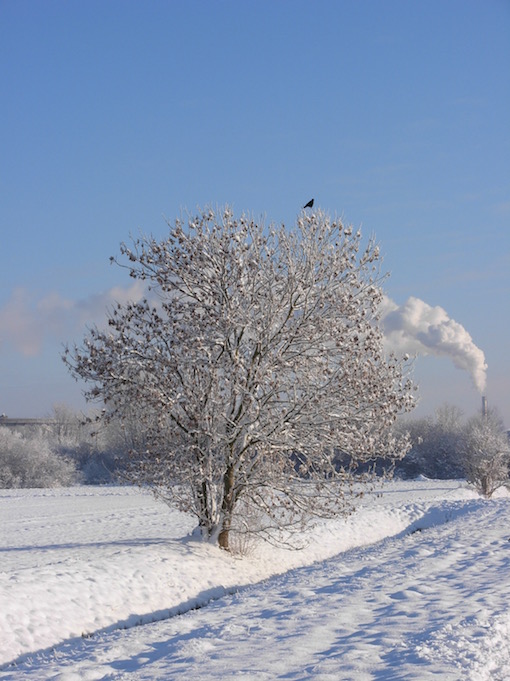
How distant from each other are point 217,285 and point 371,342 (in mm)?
3665

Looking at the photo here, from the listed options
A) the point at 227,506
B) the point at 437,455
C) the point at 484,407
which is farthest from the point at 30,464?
the point at 484,407

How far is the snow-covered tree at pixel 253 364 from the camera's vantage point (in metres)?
16.3

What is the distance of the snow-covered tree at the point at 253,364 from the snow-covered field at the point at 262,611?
2.22 metres

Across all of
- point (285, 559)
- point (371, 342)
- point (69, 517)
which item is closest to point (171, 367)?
point (371, 342)

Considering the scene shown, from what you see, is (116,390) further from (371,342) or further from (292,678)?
(292,678)

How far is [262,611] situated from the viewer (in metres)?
10.3

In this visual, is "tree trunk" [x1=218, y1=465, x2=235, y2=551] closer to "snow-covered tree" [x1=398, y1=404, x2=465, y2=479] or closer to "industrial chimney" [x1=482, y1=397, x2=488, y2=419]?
"snow-covered tree" [x1=398, y1=404, x2=465, y2=479]

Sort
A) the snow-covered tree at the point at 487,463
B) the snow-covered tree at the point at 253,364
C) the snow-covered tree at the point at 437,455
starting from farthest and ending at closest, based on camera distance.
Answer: the snow-covered tree at the point at 437,455 → the snow-covered tree at the point at 487,463 → the snow-covered tree at the point at 253,364

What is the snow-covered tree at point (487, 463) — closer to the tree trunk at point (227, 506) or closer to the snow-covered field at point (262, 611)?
the snow-covered field at point (262, 611)

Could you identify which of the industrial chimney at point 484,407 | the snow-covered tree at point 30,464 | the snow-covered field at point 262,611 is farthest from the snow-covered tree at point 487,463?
the snow-covered tree at point 30,464

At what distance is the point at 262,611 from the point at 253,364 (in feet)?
Result: 23.0

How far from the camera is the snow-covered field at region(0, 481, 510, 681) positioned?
7641 mm

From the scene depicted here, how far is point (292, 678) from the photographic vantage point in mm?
7102

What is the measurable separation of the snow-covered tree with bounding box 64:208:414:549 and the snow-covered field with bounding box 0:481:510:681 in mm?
2222
